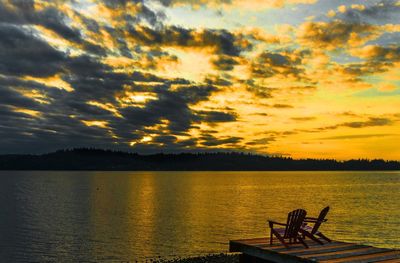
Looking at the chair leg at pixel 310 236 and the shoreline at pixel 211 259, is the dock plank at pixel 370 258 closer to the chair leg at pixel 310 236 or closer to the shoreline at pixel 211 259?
the chair leg at pixel 310 236

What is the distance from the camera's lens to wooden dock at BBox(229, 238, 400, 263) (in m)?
13.9

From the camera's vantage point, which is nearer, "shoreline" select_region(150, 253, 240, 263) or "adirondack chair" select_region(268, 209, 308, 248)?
"adirondack chair" select_region(268, 209, 308, 248)

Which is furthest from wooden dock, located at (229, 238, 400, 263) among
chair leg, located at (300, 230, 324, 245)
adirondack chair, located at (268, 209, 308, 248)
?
adirondack chair, located at (268, 209, 308, 248)

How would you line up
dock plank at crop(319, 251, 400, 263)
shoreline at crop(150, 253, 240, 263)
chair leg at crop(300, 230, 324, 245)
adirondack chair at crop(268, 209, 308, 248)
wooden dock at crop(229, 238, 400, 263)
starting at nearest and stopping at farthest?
dock plank at crop(319, 251, 400, 263) → wooden dock at crop(229, 238, 400, 263) → adirondack chair at crop(268, 209, 308, 248) → chair leg at crop(300, 230, 324, 245) → shoreline at crop(150, 253, 240, 263)

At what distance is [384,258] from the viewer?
46.2ft

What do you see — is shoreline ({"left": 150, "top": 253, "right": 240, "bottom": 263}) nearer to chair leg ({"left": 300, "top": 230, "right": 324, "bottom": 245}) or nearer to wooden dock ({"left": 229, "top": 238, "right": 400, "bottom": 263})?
Result: wooden dock ({"left": 229, "top": 238, "right": 400, "bottom": 263})

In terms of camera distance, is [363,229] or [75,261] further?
[363,229]

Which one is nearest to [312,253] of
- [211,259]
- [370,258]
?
[370,258]

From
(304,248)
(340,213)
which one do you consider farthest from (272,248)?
(340,213)

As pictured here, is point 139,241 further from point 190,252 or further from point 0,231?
point 0,231

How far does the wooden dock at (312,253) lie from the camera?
13906 millimetres

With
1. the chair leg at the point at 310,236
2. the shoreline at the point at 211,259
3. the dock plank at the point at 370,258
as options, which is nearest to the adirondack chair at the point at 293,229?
the chair leg at the point at 310,236

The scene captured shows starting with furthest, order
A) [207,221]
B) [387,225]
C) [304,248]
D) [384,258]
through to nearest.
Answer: [207,221], [387,225], [304,248], [384,258]

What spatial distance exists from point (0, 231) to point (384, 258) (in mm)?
60713
